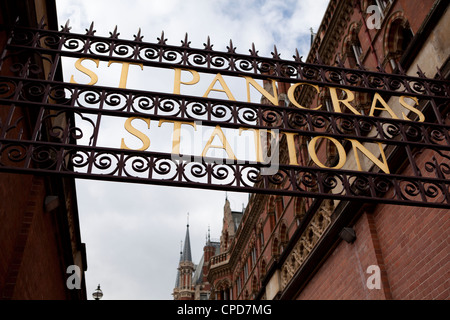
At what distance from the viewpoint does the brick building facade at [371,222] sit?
6.77 m

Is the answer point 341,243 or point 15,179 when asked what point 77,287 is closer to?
point 15,179

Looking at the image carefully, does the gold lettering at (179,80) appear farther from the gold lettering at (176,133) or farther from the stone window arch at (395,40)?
the stone window arch at (395,40)

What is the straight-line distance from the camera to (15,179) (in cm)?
639

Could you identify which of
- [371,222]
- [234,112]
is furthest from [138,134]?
[371,222]

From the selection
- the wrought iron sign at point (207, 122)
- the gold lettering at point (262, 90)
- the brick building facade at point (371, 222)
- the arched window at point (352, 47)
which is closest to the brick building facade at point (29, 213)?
the wrought iron sign at point (207, 122)

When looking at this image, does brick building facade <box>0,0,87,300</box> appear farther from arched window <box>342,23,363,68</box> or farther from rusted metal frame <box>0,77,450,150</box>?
arched window <box>342,23,363,68</box>

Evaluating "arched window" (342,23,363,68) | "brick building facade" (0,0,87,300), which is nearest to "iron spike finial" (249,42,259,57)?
"brick building facade" (0,0,87,300)

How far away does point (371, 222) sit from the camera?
848 centimetres

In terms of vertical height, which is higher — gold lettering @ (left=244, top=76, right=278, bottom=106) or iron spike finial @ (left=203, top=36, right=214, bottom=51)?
iron spike finial @ (left=203, top=36, right=214, bottom=51)

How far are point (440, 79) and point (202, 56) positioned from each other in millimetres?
3093

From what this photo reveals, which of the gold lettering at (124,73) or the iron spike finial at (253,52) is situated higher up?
the iron spike finial at (253,52)

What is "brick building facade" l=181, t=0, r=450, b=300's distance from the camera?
22.2 ft

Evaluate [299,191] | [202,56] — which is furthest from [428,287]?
[202,56]

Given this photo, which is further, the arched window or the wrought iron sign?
the arched window
